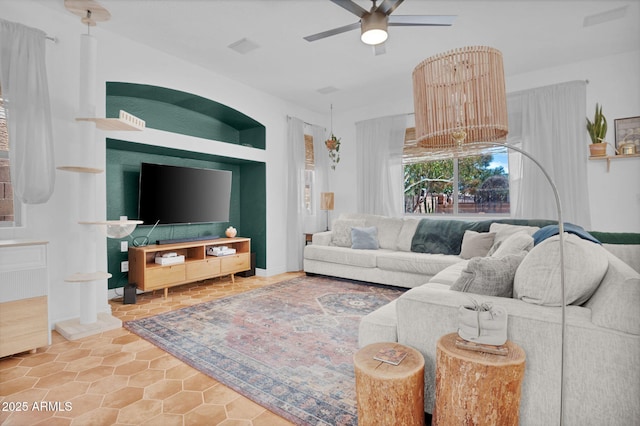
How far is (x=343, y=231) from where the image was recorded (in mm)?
5004

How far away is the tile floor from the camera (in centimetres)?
165

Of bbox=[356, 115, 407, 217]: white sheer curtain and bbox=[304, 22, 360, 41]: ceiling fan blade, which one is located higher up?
bbox=[304, 22, 360, 41]: ceiling fan blade

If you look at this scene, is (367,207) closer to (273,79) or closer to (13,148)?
(273,79)

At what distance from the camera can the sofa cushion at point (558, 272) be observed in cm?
139

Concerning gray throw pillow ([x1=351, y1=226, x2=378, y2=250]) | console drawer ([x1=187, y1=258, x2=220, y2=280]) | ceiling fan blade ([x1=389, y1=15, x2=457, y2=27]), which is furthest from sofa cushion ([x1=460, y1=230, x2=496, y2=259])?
console drawer ([x1=187, y1=258, x2=220, y2=280])

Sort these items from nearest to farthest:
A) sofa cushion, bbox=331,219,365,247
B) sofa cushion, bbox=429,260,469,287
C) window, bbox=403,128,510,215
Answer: sofa cushion, bbox=429,260,469,287 < window, bbox=403,128,510,215 < sofa cushion, bbox=331,219,365,247

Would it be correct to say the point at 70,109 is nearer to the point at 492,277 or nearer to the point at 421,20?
the point at 421,20

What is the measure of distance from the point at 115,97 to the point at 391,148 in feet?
12.8

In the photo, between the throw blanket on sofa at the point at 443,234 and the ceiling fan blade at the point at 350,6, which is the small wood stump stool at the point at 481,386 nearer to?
the ceiling fan blade at the point at 350,6

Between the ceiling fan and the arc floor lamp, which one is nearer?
the arc floor lamp

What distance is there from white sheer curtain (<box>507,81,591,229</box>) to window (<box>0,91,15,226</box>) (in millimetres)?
5471

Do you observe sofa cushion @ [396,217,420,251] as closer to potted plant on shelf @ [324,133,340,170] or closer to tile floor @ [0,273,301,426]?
potted plant on shelf @ [324,133,340,170]

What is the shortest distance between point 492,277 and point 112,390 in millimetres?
2221

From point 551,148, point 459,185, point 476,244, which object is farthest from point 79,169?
point 551,148
